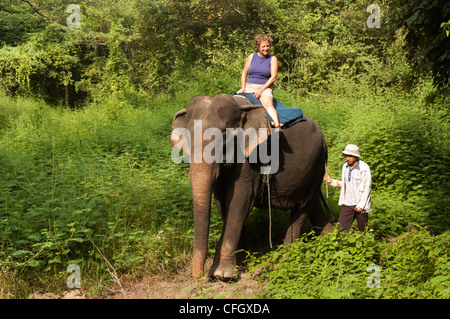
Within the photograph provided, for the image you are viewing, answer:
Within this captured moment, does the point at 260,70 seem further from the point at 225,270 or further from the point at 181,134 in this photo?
the point at 225,270

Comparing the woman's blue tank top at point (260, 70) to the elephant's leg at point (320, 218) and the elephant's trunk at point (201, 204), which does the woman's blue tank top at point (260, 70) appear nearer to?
the elephant's trunk at point (201, 204)

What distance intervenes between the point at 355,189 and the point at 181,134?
2.75m

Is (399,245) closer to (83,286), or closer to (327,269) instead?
(327,269)

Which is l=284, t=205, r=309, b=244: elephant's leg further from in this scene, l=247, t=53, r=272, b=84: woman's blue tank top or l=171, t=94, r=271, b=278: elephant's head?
l=247, t=53, r=272, b=84: woman's blue tank top

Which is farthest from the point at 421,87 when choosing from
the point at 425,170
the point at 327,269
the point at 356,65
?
the point at 327,269

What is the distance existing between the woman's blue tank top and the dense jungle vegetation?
2.01 m

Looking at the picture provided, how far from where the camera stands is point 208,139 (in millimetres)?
5035

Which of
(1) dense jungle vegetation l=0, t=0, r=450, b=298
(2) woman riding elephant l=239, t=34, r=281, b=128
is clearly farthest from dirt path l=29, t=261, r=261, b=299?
(2) woman riding elephant l=239, t=34, r=281, b=128

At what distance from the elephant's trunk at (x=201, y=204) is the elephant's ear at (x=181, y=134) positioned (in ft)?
1.19

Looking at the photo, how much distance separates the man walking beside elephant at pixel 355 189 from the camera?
6438mm

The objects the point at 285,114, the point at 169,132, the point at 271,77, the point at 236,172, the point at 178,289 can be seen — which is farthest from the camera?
the point at 169,132

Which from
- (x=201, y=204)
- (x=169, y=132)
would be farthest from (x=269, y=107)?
(x=169, y=132)

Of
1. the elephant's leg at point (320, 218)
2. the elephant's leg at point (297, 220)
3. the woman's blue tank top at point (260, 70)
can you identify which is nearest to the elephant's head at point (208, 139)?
the woman's blue tank top at point (260, 70)

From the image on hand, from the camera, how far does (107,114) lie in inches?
496
